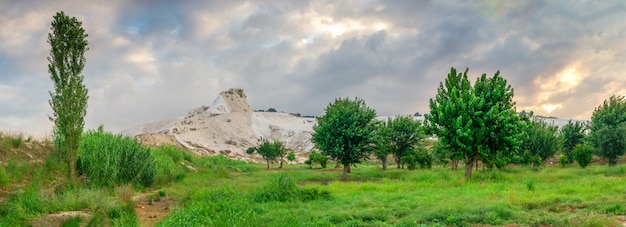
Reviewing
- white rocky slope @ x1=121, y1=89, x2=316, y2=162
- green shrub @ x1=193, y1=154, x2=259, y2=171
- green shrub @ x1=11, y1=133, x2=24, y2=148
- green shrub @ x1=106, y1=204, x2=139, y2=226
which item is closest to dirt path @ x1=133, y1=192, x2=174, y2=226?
green shrub @ x1=106, y1=204, x2=139, y2=226

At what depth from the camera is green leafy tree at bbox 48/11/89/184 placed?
20.0m

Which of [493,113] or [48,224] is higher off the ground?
[493,113]

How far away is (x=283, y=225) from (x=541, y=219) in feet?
23.4

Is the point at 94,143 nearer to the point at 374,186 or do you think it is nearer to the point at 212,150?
the point at 374,186

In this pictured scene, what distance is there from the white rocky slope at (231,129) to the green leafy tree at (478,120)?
5628 cm

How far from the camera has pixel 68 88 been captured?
66.2 ft

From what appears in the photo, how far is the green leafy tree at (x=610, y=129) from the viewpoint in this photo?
146 feet

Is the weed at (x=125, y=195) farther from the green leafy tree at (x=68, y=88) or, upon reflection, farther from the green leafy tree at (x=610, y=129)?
the green leafy tree at (x=610, y=129)

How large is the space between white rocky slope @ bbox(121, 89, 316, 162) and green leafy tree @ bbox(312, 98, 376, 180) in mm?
47639

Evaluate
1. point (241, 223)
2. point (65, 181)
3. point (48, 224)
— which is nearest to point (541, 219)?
point (241, 223)

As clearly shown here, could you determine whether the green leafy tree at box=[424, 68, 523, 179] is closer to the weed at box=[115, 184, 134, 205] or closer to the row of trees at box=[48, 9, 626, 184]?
the row of trees at box=[48, 9, 626, 184]

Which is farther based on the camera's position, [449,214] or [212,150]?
[212,150]

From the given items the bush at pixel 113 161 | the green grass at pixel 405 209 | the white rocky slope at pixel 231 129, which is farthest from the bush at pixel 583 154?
the white rocky slope at pixel 231 129

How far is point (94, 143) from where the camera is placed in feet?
77.4
